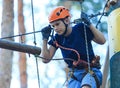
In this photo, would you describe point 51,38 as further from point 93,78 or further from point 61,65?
point 61,65

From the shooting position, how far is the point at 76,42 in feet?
12.3

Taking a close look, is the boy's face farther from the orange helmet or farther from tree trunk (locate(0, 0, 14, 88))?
tree trunk (locate(0, 0, 14, 88))

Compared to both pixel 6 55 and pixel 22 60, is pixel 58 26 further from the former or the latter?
pixel 22 60

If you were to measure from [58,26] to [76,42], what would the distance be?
0.24 meters

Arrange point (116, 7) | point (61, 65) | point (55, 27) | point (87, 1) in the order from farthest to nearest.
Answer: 1. point (61, 65)
2. point (87, 1)
3. point (55, 27)
4. point (116, 7)

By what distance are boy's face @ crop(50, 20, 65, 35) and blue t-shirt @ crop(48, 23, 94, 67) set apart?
14cm

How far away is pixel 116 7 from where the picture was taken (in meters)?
3.19

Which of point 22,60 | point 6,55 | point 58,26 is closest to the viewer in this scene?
point 58,26

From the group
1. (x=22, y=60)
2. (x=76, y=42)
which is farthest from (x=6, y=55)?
(x=22, y=60)

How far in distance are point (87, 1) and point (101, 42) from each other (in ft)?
27.1

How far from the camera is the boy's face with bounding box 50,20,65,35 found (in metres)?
3.66

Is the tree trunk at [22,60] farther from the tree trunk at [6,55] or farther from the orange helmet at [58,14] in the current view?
the orange helmet at [58,14]

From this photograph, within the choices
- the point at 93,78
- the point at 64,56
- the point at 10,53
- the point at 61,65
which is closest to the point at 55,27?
the point at 64,56

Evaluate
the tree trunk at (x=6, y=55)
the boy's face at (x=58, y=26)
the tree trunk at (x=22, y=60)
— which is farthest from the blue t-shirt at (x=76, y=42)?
the tree trunk at (x=22, y=60)
